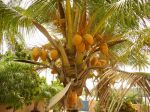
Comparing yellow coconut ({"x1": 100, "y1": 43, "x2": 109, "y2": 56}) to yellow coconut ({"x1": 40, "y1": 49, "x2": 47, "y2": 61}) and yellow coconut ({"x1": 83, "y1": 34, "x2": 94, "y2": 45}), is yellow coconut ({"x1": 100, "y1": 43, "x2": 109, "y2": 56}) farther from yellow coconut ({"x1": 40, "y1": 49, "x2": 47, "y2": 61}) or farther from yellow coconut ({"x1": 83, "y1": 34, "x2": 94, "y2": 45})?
yellow coconut ({"x1": 40, "y1": 49, "x2": 47, "y2": 61})

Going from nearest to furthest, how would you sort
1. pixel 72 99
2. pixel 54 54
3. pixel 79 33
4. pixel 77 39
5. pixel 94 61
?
1. pixel 72 99
2. pixel 77 39
3. pixel 54 54
4. pixel 79 33
5. pixel 94 61

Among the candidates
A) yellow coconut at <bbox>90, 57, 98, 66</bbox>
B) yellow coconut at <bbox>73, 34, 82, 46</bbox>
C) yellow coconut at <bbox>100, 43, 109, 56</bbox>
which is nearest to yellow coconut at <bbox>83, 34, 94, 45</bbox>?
yellow coconut at <bbox>73, 34, 82, 46</bbox>

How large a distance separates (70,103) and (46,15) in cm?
201

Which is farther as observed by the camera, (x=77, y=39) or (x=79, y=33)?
(x=79, y=33)

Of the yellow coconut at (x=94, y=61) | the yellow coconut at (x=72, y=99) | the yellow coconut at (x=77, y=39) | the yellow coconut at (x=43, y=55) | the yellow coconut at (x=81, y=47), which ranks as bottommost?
the yellow coconut at (x=72, y=99)

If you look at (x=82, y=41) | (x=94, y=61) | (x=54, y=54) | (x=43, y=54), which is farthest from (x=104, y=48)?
(x=43, y=54)

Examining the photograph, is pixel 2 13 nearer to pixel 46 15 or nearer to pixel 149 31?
pixel 46 15

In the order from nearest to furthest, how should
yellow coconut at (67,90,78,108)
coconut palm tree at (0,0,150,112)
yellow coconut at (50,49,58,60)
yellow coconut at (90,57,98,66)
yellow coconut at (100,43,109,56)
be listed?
yellow coconut at (67,90,78,108), coconut palm tree at (0,0,150,112), yellow coconut at (50,49,58,60), yellow coconut at (100,43,109,56), yellow coconut at (90,57,98,66)

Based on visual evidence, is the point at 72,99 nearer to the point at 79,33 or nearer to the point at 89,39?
the point at 89,39

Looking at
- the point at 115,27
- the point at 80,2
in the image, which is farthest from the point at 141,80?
the point at 115,27

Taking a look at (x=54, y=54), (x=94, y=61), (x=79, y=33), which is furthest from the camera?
(x=94, y=61)

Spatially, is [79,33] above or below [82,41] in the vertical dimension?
above

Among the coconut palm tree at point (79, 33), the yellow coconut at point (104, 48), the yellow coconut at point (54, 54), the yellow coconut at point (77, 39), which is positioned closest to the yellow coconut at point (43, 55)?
the coconut palm tree at point (79, 33)

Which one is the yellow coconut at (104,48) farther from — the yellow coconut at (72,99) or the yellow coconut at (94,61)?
the yellow coconut at (72,99)
